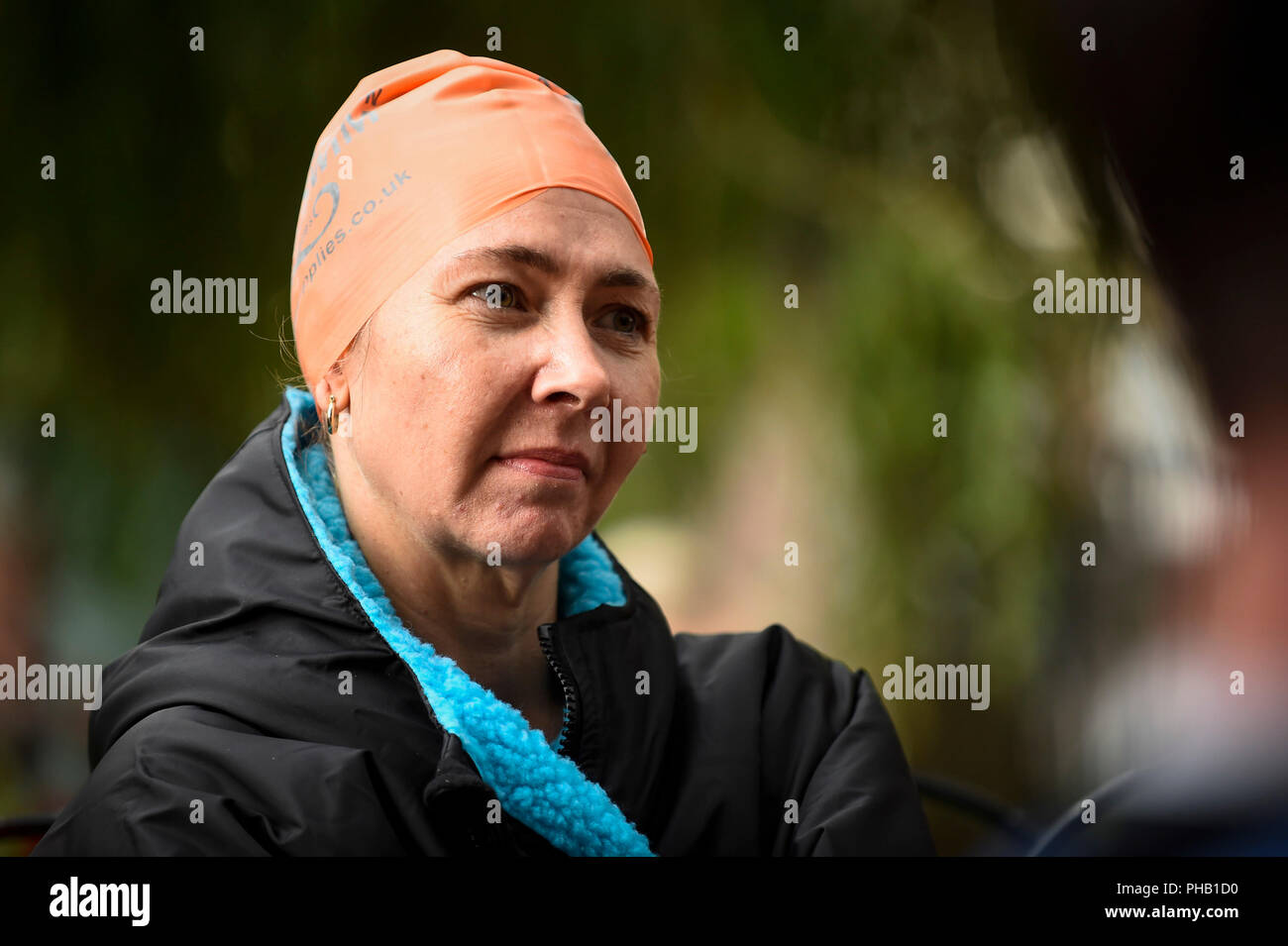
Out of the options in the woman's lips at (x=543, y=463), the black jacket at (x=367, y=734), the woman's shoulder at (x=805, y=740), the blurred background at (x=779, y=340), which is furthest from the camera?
the blurred background at (x=779, y=340)

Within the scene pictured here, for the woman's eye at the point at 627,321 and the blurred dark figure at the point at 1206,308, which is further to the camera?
the blurred dark figure at the point at 1206,308

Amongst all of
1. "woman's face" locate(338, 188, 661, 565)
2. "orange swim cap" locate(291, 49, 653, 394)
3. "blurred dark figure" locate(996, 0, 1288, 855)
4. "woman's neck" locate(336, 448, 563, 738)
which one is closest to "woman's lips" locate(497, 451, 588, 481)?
"woman's face" locate(338, 188, 661, 565)

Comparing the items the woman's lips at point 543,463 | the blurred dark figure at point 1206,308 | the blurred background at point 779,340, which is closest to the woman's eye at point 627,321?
the woman's lips at point 543,463

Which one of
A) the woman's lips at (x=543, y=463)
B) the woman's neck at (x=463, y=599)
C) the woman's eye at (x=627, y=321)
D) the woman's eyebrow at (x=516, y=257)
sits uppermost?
the woman's eyebrow at (x=516, y=257)

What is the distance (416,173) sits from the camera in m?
1.16

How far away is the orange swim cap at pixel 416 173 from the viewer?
114 centimetres

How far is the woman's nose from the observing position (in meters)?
1.11

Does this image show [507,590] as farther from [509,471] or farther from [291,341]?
[291,341]

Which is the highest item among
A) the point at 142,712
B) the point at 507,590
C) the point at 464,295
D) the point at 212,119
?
the point at 212,119

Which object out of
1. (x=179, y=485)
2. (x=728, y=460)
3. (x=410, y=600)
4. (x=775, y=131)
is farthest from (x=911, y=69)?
(x=179, y=485)

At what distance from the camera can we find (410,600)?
4.05 feet

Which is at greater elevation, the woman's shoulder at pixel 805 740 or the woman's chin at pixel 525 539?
the woman's chin at pixel 525 539

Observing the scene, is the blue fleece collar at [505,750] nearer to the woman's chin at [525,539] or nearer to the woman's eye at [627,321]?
the woman's chin at [525,539]
